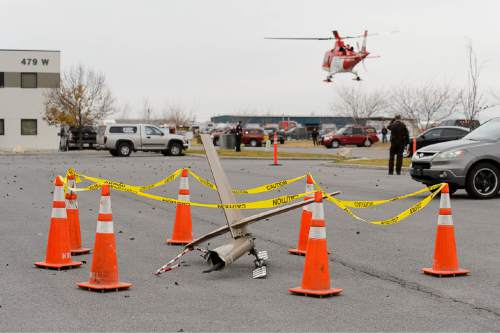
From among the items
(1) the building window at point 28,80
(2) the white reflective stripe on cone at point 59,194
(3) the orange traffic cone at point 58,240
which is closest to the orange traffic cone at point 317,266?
(3) the orange traffic cone at point 58,240

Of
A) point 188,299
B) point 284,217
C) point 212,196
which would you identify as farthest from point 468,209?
point 188,299

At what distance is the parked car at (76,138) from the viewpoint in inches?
2276

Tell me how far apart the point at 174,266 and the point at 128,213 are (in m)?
6.24

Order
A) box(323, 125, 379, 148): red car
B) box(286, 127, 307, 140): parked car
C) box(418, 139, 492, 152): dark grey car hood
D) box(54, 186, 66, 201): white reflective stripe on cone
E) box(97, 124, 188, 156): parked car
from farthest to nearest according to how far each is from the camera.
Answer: box(286, 127, 307, 140): parked car → box(323, 125, 379, 148): red car → box(97, 124, 188, 156): parked car → box(418, 139, 492, 152): dark grey car hood → box(54, 186, 66, 201): white reflective stripe on cone

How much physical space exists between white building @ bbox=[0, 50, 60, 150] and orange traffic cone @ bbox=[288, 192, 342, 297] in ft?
A: 208

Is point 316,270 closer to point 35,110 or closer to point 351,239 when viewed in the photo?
point 351,239

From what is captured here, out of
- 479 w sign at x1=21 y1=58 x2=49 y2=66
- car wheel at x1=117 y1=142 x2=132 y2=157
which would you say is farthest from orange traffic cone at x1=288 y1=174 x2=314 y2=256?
479 w sign at x1=21 y1=58 x2=49 y2=66

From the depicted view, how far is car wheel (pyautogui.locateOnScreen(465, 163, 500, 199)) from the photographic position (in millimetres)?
17391

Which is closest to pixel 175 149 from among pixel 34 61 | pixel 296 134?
pixel 34 61

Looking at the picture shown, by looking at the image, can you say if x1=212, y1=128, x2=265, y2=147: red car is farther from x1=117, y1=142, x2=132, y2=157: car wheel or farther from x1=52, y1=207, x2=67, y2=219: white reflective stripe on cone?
x1=52, y1=207, x2=67, y2=219: white reflective stripe on cone

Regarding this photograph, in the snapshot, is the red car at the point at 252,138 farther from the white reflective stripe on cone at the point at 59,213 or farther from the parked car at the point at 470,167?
the white reflective stripe on cone at the point at 59,213

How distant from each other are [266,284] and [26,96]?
210 ft

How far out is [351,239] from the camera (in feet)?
37.4

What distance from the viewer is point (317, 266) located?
7.39 meters
